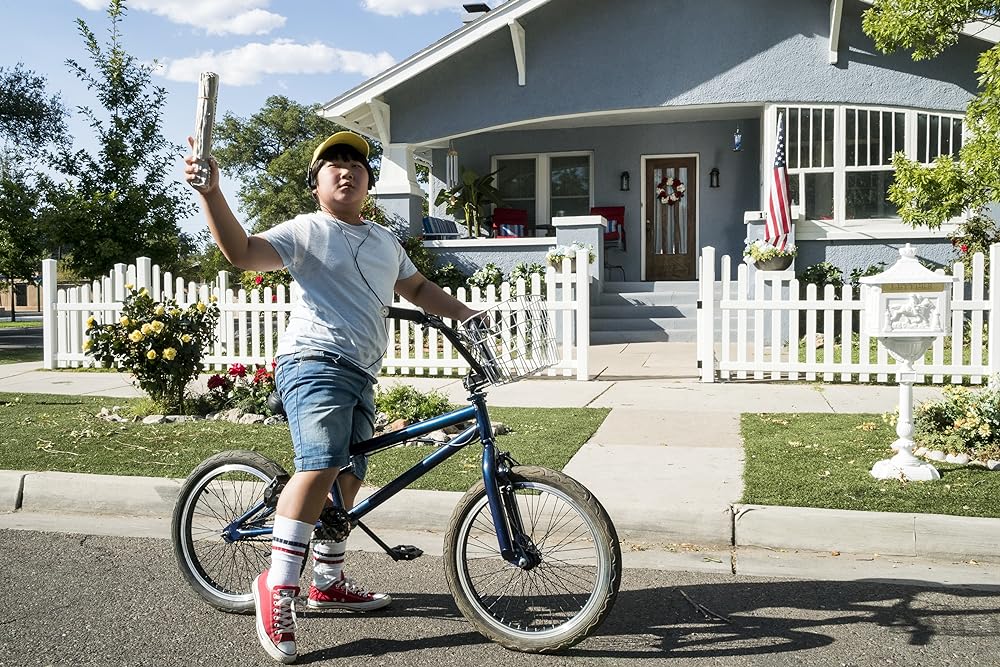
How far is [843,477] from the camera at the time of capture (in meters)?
5.46

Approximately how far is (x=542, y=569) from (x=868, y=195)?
12.5 meters

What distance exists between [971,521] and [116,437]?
5.66m

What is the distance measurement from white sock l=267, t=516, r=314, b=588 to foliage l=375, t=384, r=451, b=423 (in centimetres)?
377

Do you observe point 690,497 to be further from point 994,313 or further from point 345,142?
point 994,313

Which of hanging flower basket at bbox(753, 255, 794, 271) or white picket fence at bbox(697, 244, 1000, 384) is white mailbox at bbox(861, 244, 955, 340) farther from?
hanging flower basket at bbox(753, 255, 794, 271)

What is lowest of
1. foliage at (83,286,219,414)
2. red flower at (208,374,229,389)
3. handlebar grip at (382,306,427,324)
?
red flower at (208,374,229,389)

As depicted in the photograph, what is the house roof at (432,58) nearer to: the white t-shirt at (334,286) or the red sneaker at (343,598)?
the white t-shirt at (334,286)

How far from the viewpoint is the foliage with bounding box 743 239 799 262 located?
13445 mm

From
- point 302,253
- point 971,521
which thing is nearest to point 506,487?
point 302,253

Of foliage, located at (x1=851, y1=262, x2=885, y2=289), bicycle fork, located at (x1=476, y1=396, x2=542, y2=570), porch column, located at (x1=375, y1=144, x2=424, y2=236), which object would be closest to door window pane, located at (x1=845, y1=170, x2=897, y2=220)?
foliage, located at (x1=851, y1=262, x2=885, y2=289)

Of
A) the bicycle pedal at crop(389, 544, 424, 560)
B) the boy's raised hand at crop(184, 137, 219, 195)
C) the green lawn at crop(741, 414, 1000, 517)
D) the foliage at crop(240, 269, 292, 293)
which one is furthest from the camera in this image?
the foliage at crop(240, 269, 292, 293)

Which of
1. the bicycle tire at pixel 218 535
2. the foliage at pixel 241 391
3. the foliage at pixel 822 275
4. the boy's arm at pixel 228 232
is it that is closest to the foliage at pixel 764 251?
the foliage at pixel 822 275

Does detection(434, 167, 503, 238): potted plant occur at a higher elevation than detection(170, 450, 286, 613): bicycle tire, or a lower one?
higher

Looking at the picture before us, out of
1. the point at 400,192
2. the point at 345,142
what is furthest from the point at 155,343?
the point at 400,192
